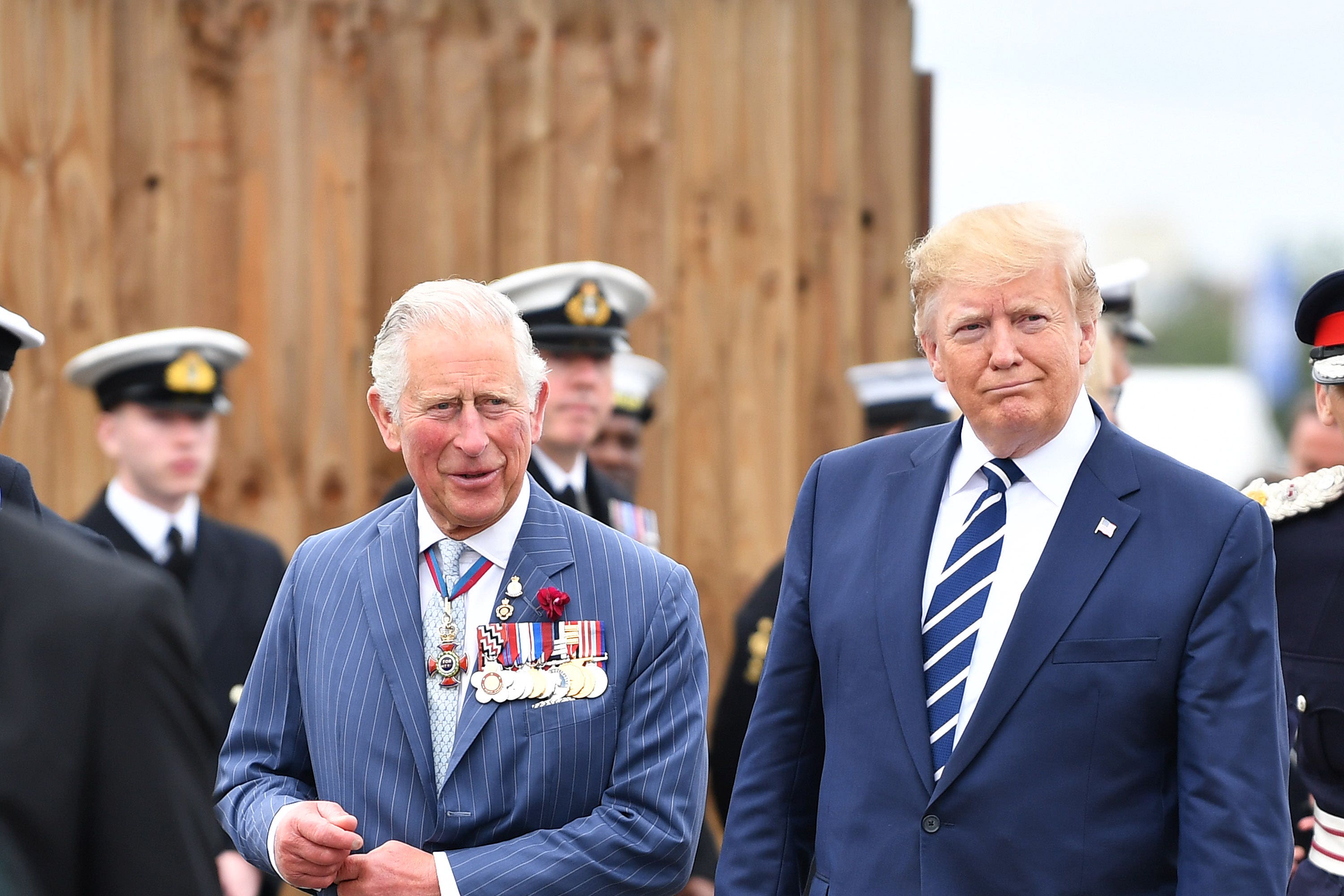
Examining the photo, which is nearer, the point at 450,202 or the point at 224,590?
the point at 224,590

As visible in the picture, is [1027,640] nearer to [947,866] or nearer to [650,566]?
[947,866]

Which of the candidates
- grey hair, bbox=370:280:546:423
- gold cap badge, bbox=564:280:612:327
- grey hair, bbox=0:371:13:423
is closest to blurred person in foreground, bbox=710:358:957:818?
gold cap badge, bbox=564:280:612:327

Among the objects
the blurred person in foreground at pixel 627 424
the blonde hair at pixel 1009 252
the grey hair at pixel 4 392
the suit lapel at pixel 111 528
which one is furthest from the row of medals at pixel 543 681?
the blurred person in foreground at pixel 627 424

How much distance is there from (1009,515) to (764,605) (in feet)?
7.70

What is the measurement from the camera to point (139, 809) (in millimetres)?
1539

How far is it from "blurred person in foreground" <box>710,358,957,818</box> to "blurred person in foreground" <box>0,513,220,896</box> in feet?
10.4

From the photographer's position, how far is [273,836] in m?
2.71

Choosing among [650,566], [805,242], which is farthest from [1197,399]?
[650,566]

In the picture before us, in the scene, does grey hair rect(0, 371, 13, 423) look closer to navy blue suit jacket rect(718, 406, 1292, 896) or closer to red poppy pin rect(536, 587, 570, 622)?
red poppy pin rect(536, 587, 570, 622)

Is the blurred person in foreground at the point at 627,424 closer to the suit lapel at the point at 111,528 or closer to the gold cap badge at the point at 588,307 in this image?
the gold cap badge at the point at 588,307

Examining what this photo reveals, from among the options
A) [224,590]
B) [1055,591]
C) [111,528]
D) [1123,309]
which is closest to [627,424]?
[224,590]

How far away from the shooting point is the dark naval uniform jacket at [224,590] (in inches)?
195

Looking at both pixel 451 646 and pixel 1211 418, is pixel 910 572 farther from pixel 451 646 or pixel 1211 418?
pixel 1211 418

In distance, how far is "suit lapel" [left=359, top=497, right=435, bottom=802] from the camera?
277 centimetres
